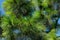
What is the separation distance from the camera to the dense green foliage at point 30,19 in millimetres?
1828

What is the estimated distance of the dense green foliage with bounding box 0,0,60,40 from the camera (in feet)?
6.00

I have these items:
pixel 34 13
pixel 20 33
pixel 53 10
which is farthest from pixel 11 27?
pixel 53 10

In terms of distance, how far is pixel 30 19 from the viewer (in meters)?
1.86

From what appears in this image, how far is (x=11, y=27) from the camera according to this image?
1.85 meters

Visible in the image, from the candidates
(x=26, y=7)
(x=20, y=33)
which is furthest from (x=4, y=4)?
(x=20, y=33)

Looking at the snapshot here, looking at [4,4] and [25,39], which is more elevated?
[4,4]

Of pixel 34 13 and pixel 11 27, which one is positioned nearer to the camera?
pixel 11 27

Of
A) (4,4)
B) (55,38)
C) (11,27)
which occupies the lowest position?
(55,38)

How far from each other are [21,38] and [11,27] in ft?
0.44

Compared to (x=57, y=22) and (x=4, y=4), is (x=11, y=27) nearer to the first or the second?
(x=4, y=4)

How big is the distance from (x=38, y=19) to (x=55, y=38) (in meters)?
0.29

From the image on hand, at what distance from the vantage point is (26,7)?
80.7 inches

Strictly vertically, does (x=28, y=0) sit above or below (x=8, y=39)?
above

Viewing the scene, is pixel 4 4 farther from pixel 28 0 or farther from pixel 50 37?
pixel 50 37
